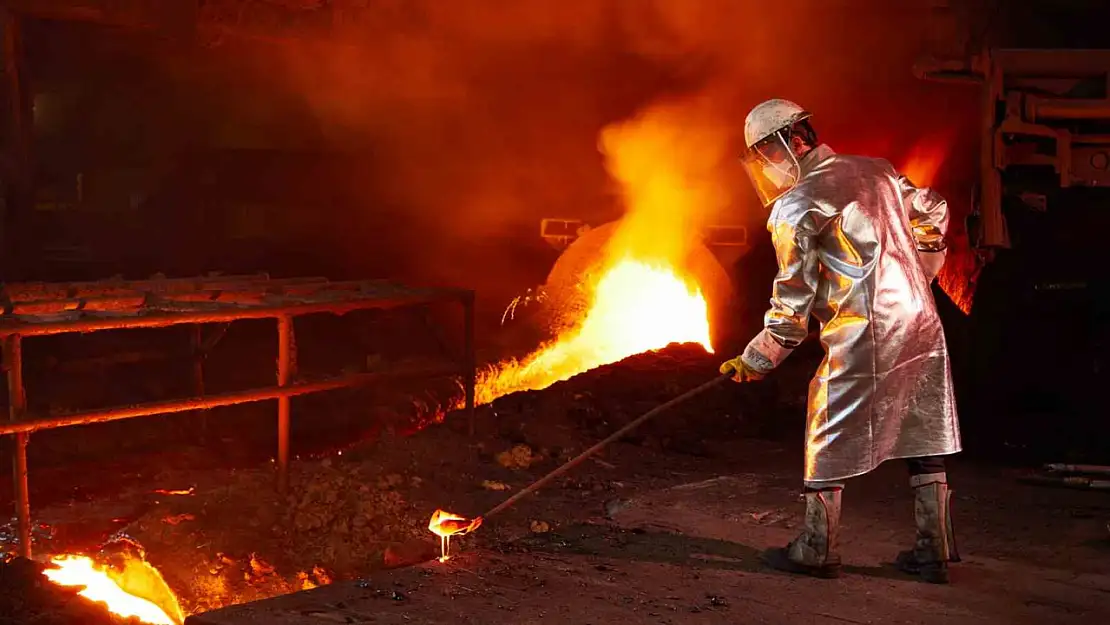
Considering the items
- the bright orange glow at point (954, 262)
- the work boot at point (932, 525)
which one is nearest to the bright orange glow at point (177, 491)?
the work boot at point (932, 525)

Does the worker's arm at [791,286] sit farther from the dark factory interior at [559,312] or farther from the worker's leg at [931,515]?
the worker's leg at [931,515]

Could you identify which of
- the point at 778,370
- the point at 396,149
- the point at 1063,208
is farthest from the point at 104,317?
the point at 396,149

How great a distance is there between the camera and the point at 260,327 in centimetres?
1141

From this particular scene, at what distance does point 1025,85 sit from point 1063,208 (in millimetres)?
1141

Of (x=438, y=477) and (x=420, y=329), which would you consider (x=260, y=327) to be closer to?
(x=420, y=329)

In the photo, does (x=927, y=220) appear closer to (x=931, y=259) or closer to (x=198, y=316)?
(x=931, y=259)

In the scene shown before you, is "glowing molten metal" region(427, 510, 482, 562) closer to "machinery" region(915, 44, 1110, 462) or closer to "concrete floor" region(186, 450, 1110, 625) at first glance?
"concrete floor" region(186, 450, 1110, 625)

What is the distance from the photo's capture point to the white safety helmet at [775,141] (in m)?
3.92

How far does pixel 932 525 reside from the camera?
394 cm

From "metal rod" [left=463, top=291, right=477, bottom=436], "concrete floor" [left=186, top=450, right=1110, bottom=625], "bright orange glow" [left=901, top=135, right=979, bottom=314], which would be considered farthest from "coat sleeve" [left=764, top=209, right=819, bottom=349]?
"bright orange glow" [left=901, top=135, right=979, bottom=314]

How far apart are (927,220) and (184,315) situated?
3497 millimetres

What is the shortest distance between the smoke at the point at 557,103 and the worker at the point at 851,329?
17.8 feet

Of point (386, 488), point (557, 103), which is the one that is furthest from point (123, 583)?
point (557, 103)

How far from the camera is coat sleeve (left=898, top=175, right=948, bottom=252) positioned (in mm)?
4055
